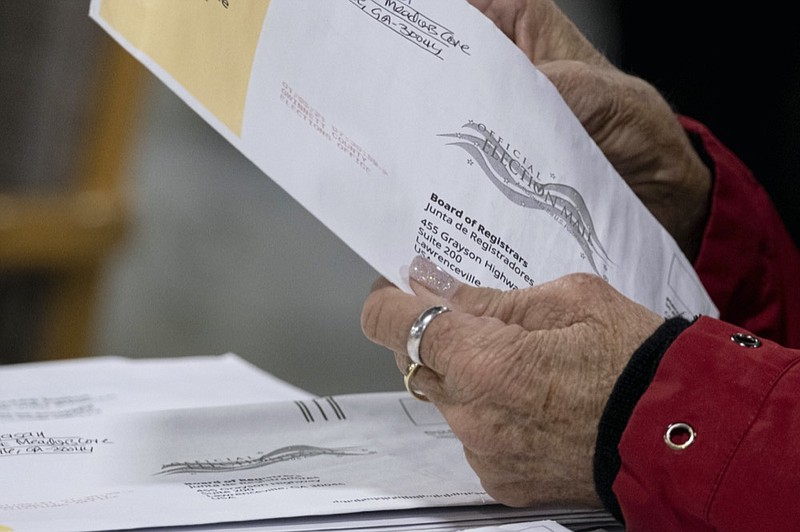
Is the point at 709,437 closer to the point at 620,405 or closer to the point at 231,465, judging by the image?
the point at 620,405

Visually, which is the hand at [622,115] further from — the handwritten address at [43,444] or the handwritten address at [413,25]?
the handwritten address at [43,444]

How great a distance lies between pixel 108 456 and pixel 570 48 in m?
0.44

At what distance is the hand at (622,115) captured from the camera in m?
0.79

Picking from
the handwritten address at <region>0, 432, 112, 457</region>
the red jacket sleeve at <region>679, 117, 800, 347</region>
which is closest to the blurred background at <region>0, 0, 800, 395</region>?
the red jacket sleeve at <region>679, 117, 800, 347</region>

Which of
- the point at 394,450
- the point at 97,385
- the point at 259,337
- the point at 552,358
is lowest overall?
the point at 259,337

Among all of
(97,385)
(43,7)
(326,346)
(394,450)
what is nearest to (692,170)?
(394,450)

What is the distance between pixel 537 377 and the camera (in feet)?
1.82

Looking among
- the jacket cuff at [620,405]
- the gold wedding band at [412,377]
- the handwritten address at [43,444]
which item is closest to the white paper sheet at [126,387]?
the handwritten address at [43,444]

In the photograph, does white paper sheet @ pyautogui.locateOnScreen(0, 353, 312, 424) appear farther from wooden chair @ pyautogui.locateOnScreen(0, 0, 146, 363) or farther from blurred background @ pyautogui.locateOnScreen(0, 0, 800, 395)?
wooden chair @ pyautogui.locateOnScreen(0, 0, 146, 363)

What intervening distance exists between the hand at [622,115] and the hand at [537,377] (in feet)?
0.78

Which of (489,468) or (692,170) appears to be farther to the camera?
(692,170)

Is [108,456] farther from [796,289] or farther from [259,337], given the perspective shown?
[259,337]

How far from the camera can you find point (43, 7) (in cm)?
151

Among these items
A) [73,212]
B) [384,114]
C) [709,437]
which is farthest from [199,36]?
[73,212]
